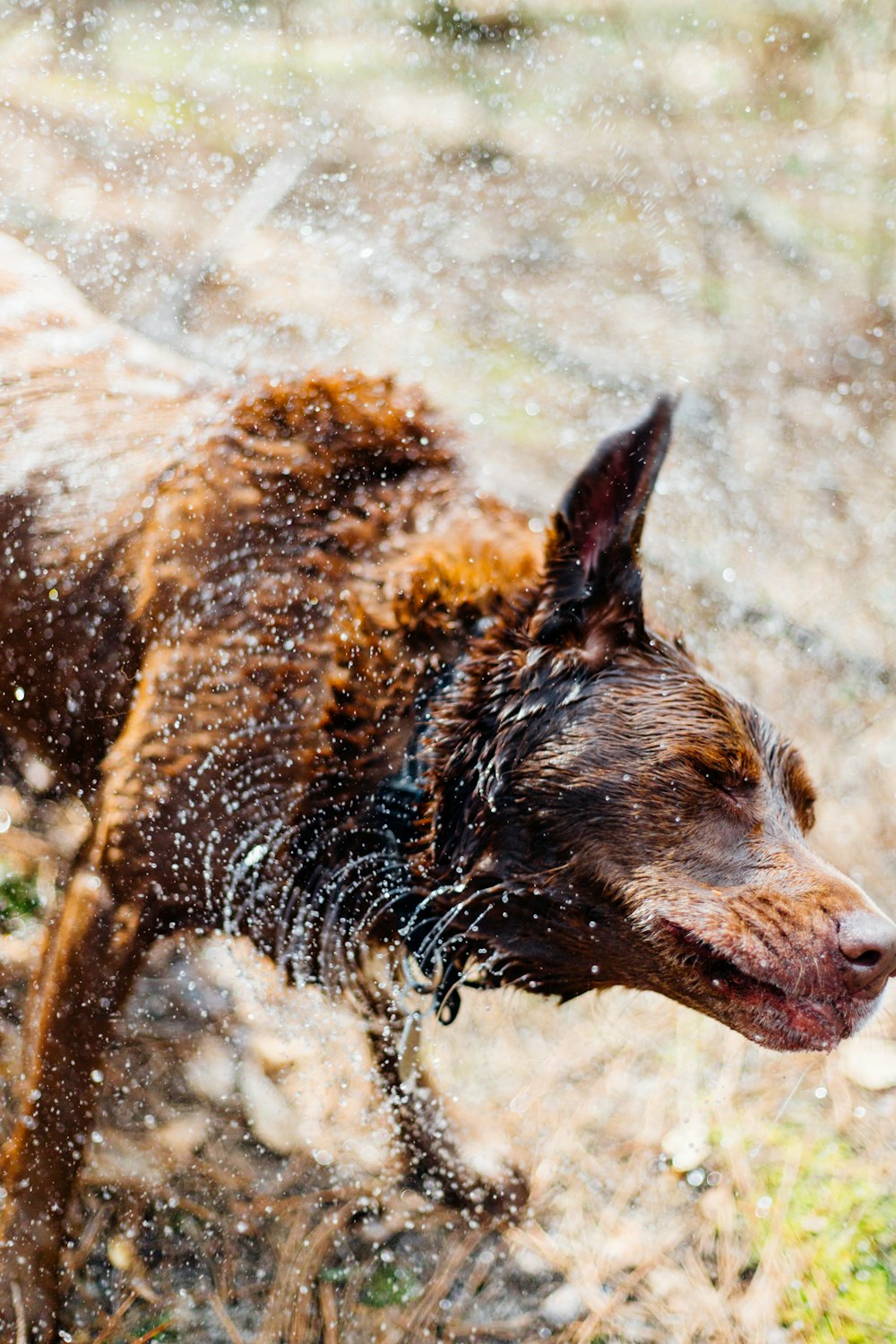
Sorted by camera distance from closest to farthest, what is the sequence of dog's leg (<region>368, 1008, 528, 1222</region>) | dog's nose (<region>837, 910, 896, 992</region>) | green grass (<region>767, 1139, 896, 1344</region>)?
dog's nose (<region>837, 910, 896, 992</region>), green grass (<region>767, 1139, 896, 1344</region>), dog's leg (<region>368, 1008, 528, 1222</region>)

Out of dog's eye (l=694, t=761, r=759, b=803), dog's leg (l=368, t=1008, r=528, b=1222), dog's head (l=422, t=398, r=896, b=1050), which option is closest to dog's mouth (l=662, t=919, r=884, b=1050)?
dog's head (l=422, t=398, r=896, b=1050)

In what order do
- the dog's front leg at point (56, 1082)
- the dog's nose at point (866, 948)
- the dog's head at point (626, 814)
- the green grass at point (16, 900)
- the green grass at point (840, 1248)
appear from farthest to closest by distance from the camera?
the green grass at point (16, 900)
the green grass at point (840, 1248)
the dog's front leg at point (56, 1082)
the dog's head at point (626, 814)
the dog's nose at point (866, 948)

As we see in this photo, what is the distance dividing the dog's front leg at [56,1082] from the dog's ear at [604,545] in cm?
132

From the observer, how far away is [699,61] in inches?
300

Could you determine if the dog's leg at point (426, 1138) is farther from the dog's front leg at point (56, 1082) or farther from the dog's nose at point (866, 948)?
the dog's nose at point (866, 948)

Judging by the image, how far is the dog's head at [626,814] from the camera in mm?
2301

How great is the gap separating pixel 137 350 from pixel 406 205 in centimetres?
380

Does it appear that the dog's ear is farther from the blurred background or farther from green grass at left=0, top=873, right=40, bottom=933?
green grass at left=0, top=873, right=40, bottom=933

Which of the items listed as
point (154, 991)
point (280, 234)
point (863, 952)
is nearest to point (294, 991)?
point (154, 991)

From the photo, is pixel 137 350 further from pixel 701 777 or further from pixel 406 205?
pixel 406 205

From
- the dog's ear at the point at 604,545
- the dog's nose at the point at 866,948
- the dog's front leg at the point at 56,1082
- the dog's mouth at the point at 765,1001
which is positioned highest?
the dog's ear at the point at 604,545

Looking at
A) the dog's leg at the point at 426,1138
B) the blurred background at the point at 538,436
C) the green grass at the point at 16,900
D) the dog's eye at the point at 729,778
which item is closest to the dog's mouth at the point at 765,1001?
the dog's eye at the point at 729,778

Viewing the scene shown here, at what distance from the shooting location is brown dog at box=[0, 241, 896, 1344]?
242 cm

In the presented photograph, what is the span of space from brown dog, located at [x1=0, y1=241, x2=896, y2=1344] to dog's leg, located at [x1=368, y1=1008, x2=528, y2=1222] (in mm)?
348
